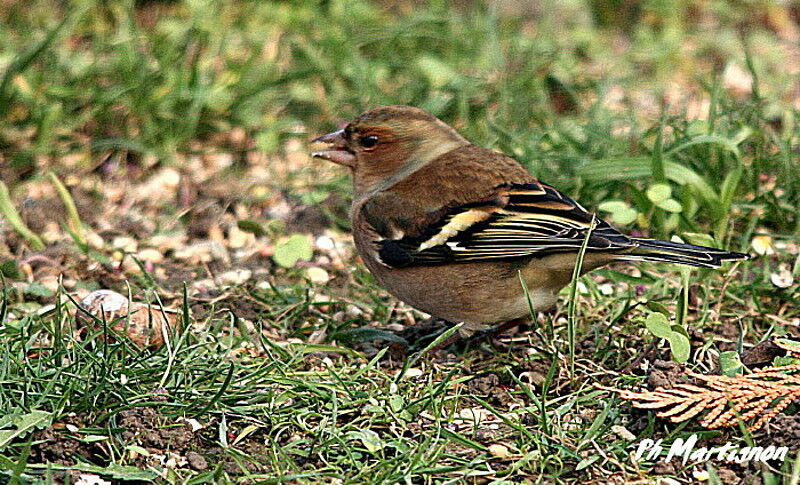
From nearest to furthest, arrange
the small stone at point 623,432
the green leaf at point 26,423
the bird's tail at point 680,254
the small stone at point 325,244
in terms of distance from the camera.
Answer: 1. the green leaf at point 26,423
2. the small stone at point 623,432
3. the bird's tail at point 680,254
4. the small stone at point 325,244

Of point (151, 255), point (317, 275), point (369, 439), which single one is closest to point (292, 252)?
point (317, 275)

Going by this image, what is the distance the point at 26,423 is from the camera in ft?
9.73

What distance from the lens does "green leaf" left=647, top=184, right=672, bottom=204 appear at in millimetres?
4328

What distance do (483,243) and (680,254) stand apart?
25.9 inches

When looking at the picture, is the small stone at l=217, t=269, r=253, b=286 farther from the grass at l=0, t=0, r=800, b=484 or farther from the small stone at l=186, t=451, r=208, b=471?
the small stone at l=186, t=451, r=208, b=471

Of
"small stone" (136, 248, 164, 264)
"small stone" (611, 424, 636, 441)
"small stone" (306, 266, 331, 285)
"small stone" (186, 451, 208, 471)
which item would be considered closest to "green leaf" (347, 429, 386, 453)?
"small stone" (186, 451, 208, 471)

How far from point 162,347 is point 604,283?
1.86 m

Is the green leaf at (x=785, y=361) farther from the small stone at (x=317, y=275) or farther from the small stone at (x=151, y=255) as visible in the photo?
the small stone at (x=151, y=255)

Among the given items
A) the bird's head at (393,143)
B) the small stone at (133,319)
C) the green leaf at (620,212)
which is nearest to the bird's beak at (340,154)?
the bird's head at (393,143)

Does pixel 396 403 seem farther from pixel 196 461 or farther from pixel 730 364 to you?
pixel 730 364

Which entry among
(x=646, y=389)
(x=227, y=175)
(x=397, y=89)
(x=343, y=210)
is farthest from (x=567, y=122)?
(x=646, y=389)

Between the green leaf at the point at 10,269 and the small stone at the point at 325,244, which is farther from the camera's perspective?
the small stone at the point at 325,244

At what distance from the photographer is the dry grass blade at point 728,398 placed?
10.2ft

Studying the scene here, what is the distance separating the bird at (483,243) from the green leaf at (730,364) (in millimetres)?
311
